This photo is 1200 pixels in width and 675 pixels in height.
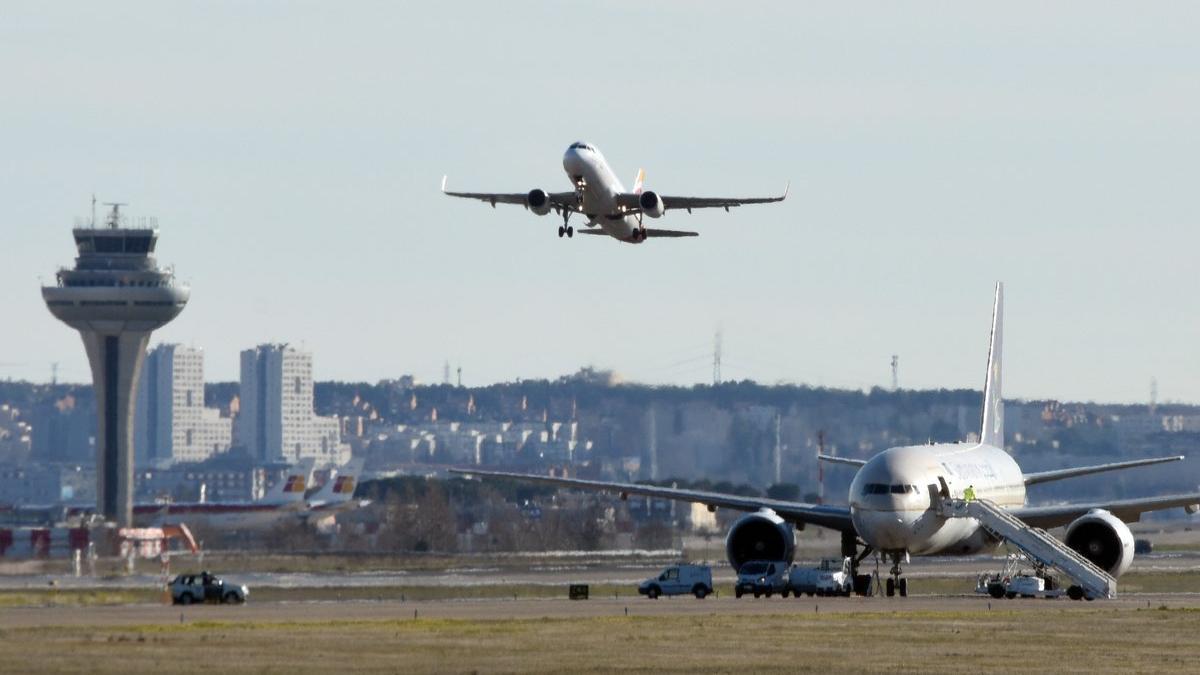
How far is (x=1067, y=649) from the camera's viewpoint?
46.7 meters

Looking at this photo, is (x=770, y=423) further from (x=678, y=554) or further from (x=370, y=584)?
(x=370, y=584)

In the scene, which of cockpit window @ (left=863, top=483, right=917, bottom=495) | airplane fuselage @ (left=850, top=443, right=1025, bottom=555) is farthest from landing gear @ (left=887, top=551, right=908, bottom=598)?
cockpit window @ (left=863, top=483, right=917, bottom=495)

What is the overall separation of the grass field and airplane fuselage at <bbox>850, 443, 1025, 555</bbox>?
12324 millimetres

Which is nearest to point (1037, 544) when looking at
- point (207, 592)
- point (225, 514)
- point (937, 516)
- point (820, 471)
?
point (937, 516)

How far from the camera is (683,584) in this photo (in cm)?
7356

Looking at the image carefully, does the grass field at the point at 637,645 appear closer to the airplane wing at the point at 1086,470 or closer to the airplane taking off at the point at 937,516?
the airplane taking off at the point at 937,516

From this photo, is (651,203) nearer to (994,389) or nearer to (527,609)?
(527,609)

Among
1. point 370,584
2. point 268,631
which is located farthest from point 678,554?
point 268,631

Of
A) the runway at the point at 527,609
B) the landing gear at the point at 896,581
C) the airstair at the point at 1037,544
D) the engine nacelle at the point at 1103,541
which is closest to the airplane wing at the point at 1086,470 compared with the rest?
the engine nacelle at the point at 1103,541

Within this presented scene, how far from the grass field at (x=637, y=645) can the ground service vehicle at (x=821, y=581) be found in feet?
44.7

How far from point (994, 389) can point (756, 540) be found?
18846mm

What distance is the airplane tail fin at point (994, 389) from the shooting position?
87.2 meters

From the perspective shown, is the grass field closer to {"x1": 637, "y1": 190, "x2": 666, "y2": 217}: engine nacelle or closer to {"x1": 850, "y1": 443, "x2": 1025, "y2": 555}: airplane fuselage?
{"x1": 850, "y1": 443, "x2": 1025, "y2": 555}: airplane fuselage

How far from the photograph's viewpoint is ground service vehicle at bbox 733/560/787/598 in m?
71.4
